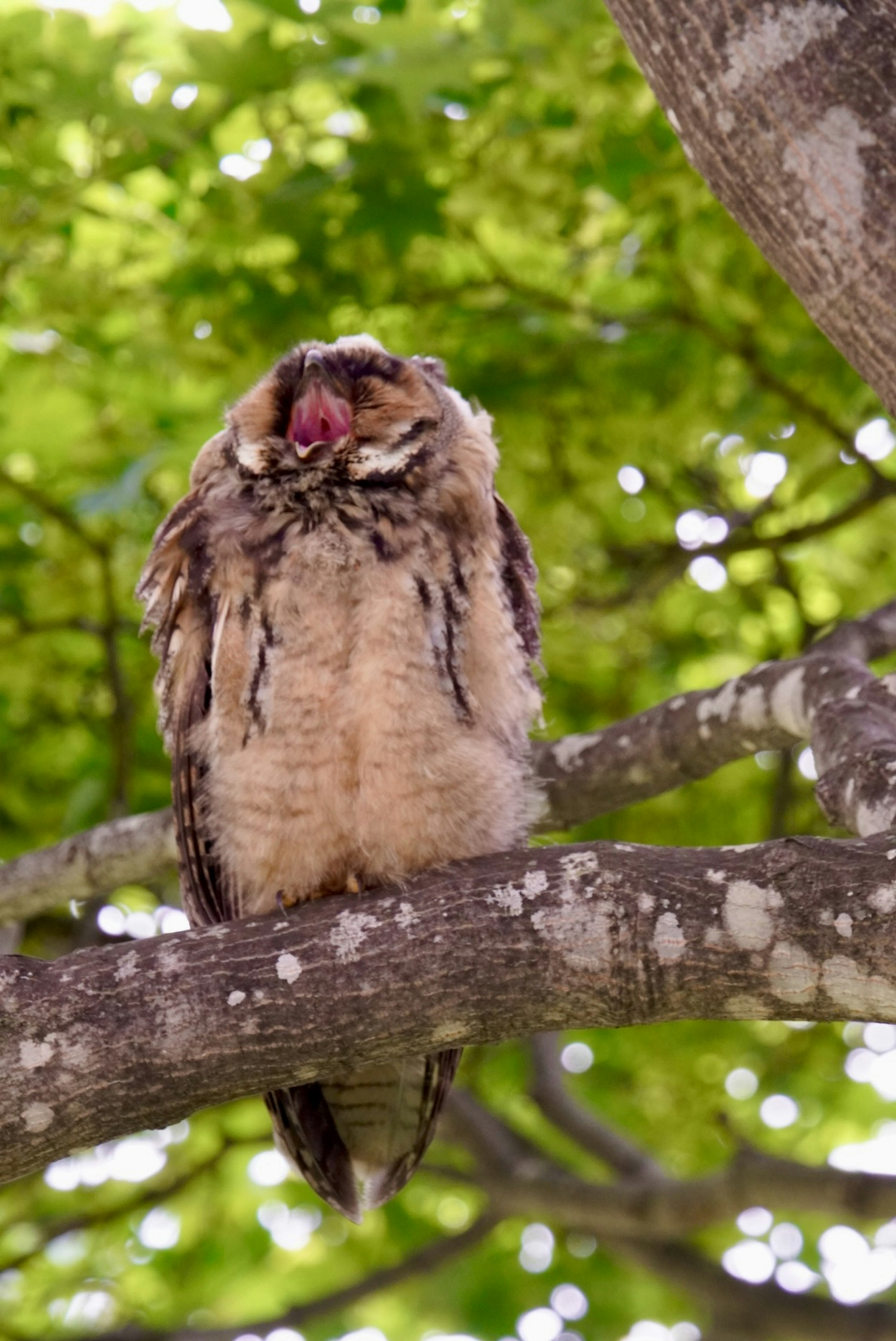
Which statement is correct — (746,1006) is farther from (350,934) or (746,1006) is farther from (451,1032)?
(350,934)

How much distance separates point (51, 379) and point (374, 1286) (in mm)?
2970

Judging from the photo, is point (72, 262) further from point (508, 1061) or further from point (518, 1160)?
point (508, 1061)

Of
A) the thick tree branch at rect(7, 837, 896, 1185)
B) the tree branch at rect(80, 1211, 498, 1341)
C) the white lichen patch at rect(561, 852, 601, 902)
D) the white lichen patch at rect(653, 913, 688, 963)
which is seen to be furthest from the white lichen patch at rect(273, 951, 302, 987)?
the tree branch at rect(80, 1211, 498, 1341)

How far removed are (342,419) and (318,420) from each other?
0.16 ft

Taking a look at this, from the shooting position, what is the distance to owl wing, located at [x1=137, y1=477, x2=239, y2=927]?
2.51 m

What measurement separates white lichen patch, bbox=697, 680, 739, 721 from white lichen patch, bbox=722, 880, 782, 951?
1114mm

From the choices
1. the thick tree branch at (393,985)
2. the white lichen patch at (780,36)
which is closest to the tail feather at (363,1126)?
the thick tree branch at (393,985)

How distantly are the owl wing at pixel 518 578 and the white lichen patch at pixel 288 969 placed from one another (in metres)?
0.95

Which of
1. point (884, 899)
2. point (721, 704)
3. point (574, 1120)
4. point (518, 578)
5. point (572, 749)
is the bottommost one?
point (574, 1120)

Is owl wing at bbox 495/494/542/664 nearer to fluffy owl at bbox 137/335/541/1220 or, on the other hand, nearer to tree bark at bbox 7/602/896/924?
fluffy owl at bbox 137/335/541/1220

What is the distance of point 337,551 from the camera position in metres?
2.36

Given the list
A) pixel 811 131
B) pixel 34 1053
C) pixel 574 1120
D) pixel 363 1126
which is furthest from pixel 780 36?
pixel 574 1120

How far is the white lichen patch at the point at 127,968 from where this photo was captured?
6.04 feet

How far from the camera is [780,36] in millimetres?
1924
